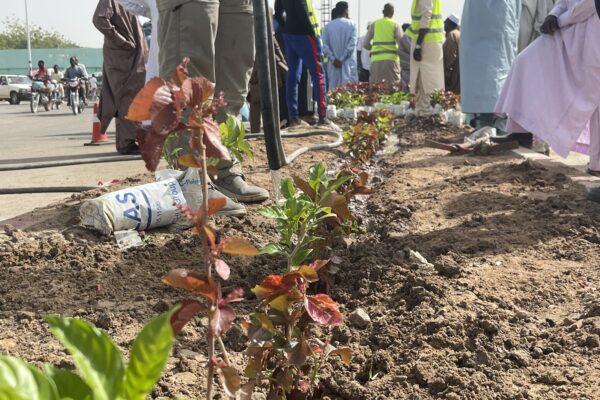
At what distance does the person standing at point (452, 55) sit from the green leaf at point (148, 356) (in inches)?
466

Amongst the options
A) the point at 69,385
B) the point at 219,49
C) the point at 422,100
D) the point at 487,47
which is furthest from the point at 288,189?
the point at 422,100

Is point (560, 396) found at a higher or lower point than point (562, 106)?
lower

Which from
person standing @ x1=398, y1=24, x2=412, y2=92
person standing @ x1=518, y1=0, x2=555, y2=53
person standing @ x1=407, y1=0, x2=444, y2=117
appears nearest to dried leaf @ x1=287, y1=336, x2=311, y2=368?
person standing @ x1=518, y1=0, x2=555, y2=53

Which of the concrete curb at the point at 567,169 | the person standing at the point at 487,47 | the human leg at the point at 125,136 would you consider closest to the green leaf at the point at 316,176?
the concrete curb at the point at 567,169

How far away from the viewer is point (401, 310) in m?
2.19

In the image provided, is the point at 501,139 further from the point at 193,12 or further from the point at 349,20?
the point at 349,20

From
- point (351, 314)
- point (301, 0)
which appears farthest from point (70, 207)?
point (301, 0)

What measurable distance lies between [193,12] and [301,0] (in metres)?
5.32

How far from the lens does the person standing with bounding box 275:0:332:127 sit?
8594 mm

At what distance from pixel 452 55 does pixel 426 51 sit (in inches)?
79.0

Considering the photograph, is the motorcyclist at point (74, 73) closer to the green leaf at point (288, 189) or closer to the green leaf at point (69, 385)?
the green leaf at point (288, 189)

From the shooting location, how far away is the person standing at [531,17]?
7.45 metres

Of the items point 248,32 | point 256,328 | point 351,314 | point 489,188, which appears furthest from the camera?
point 489,188

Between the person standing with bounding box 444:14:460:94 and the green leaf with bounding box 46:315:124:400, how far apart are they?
11833 millimetres
